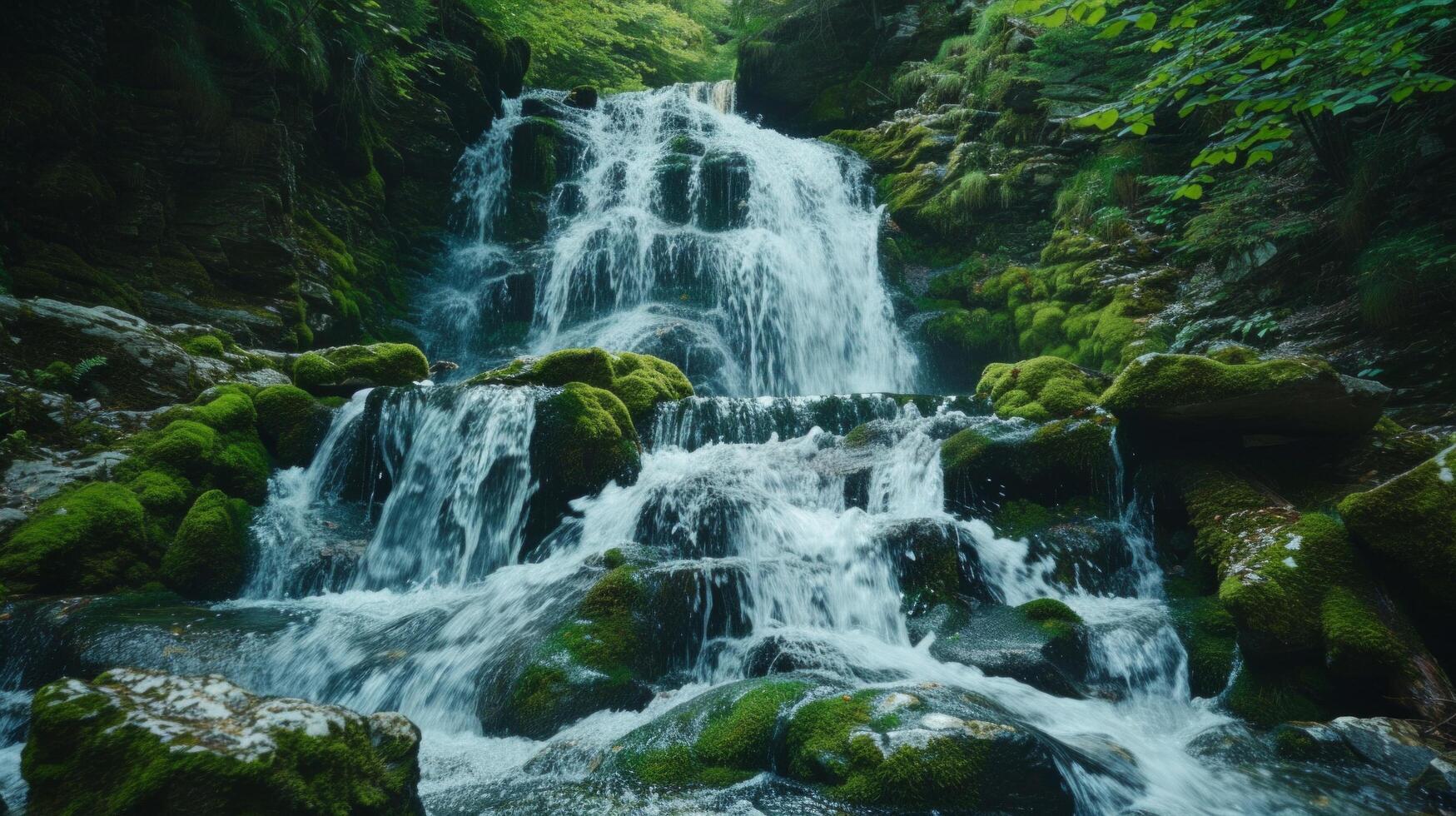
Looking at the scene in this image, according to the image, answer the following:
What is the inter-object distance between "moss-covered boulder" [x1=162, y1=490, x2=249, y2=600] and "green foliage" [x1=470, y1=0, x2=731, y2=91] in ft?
43.0

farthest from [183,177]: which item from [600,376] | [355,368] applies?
[600,376]

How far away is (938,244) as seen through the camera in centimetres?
1306

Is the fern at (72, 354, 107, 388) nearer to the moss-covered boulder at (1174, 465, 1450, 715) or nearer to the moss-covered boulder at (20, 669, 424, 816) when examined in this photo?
the moss-covered boulder at (20, 669, 424, 816)

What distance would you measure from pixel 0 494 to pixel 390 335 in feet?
23.5

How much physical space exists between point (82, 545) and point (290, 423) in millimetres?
2347

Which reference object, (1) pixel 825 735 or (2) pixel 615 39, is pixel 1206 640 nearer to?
(1) pixel 825 735

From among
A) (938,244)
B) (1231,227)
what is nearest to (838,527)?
Result: (1231,227)

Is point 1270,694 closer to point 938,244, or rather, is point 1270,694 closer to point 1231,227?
point 1231,227

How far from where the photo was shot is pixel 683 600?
181 inches

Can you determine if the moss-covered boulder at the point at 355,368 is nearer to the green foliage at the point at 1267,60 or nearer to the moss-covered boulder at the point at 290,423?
the moss-covered boulder at the point at 290,423

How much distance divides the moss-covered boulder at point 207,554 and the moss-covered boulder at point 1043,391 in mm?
7900

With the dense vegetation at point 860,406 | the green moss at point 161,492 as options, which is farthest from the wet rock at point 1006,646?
the green moss at point 161,492

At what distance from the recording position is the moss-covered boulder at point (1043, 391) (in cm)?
712

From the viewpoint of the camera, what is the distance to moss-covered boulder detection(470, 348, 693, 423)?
771 centimetres
